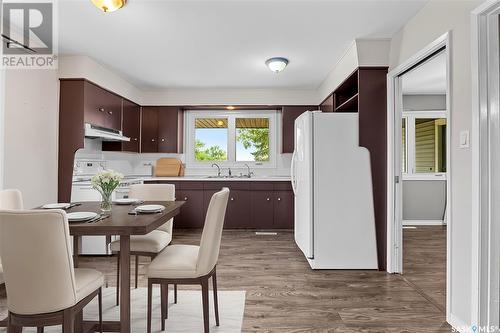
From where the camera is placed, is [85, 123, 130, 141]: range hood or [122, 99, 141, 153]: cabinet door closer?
[85, 123, 130, 141]: range hood

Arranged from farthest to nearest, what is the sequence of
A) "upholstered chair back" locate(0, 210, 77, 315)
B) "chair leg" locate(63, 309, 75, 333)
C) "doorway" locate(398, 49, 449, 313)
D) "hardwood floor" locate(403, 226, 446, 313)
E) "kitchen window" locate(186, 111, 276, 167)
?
"kitchen window" locate(186, 111, 276, 167) < "doorway" locate(398, 49, 449, 313) < "hardwood floor" locate(403, 226, 446, 313) < "chair leg" locate(63, 309, 75, 333) < "upholstered chair back" locate(0, 210, 77, 315)

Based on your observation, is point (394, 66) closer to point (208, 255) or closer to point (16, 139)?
point (208, 255)

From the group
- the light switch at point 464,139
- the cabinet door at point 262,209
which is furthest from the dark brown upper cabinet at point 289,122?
the light switch at point 464,139

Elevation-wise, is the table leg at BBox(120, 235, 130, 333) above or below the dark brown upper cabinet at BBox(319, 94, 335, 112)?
below

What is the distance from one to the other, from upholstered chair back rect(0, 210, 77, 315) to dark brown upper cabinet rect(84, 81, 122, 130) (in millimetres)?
2705

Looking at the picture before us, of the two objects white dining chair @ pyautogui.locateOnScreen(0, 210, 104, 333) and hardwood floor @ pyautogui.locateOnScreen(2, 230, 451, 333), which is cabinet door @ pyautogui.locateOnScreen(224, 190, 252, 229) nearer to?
hardwood floor @ pyautogui.locateOnScreen(2, 230, 451, 333)

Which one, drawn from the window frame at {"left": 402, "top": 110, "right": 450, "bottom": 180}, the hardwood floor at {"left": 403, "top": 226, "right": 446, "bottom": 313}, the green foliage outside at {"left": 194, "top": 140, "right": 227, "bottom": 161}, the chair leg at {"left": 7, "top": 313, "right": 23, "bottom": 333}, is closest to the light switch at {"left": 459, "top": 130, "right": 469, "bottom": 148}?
the hardwood floor at {"left": 403, "top": 226, "right": 446, "bottom": 313}

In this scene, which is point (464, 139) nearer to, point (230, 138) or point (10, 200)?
point (10, 200)

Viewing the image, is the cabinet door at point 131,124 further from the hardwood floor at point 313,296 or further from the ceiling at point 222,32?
the hardwood floor at point 313,296

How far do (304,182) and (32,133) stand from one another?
288cm

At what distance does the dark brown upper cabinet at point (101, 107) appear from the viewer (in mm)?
3986

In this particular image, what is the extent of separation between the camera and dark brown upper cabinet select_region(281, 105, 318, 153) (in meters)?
5.65

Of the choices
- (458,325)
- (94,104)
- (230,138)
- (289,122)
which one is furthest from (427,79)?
(94,104)

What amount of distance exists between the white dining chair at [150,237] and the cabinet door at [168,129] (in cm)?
252
